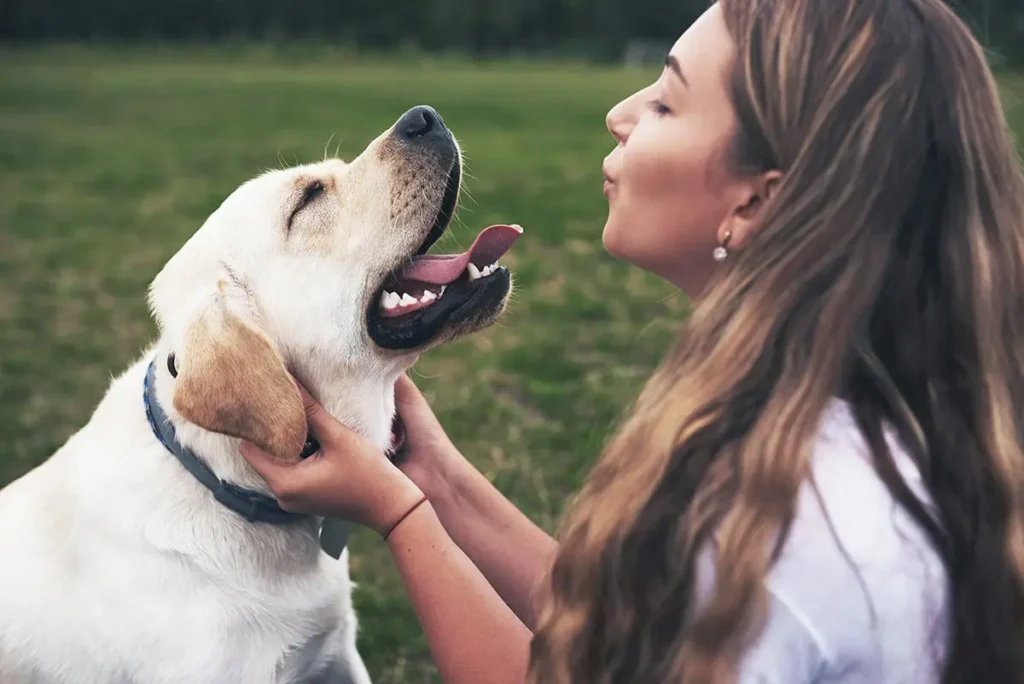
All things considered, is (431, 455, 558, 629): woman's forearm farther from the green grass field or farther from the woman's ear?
the woman's ear

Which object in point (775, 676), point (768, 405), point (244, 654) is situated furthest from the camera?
point (244, 654)

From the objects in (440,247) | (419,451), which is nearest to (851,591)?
(419,451)

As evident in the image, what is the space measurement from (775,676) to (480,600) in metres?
0.69

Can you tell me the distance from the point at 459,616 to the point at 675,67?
112 cm

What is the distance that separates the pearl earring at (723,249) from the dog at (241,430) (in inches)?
26.7

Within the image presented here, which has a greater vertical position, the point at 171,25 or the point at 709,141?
the point at 709,141

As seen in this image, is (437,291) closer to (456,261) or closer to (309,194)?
(456,261)

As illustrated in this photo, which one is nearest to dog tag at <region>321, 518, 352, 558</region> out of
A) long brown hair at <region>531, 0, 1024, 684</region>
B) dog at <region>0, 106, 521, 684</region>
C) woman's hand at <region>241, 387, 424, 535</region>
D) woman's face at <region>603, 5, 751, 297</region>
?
dog at <region>0, 106, 521, 684</region>

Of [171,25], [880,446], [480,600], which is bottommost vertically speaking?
[171,25]

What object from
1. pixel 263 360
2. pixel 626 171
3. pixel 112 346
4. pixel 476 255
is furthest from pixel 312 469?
pixel 112 346

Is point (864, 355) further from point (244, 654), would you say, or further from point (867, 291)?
point (244, 654)

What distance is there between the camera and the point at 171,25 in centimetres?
5022

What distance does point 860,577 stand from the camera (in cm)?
157

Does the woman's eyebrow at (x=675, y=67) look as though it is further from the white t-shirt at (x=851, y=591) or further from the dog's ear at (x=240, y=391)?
the dog's ear at (x=240, y=391)
